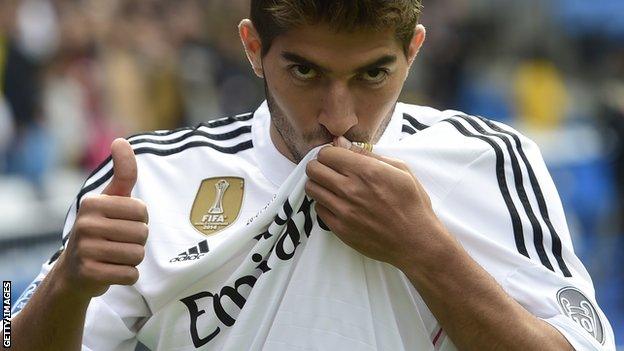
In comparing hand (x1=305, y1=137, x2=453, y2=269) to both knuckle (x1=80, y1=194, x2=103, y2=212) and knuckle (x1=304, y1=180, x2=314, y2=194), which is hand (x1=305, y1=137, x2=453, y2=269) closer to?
knuckle (x1=304, y1=180, x2=314, y2=194)

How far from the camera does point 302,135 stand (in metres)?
3.10

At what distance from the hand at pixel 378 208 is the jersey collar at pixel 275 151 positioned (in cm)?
37

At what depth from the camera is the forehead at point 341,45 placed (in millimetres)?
2963

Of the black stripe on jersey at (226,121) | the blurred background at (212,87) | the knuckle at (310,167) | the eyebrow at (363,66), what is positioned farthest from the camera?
the blurred background at (212,87)

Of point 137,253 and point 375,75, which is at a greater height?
point 375,75

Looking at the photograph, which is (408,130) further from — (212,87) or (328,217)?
(212,87)

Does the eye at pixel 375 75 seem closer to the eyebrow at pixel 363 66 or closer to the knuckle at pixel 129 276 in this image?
the eyebrow at pixel 363 66

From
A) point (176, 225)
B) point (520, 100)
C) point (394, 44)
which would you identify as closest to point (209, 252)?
point (176, 225)

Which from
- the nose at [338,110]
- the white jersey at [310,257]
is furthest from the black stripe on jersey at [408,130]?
the nose at [338,110]

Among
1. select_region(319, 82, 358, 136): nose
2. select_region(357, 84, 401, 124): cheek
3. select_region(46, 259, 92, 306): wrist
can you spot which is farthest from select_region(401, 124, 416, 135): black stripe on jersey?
select_region(46, 259, 92, 306): wrist

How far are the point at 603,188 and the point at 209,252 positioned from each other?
9769mm

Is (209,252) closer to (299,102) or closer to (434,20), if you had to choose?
(299,102)

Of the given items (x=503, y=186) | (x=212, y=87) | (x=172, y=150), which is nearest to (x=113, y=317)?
(x=172, y=150)

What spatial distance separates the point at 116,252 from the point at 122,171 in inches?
7.2
